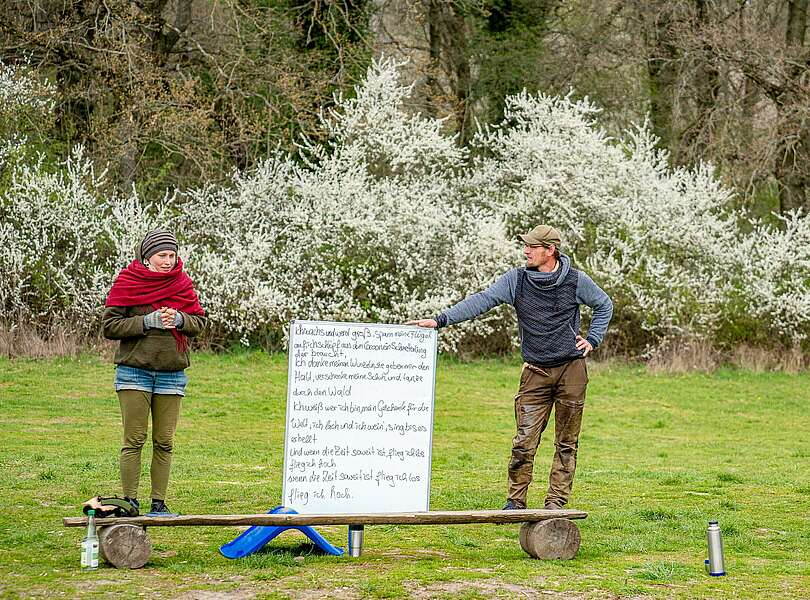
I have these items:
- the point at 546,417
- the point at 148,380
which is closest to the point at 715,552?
the point at 546,417

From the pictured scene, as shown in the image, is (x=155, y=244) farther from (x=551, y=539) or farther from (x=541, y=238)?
(x=551, y=539)

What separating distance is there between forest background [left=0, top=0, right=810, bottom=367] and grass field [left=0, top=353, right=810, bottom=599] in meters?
2.77

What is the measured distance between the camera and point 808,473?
13258 mm

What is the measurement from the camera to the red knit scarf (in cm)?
787

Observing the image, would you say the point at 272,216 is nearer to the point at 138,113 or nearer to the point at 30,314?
the point at 138,113

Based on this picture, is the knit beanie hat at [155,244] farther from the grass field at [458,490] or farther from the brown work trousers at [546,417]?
the brown work trousers at [546,417]

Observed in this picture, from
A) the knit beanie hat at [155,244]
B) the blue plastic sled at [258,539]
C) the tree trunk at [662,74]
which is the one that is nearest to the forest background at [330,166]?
the tree trunk at [662,74]

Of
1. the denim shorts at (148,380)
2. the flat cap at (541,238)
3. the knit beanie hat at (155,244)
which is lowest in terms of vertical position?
the denim shorts at (148,380)

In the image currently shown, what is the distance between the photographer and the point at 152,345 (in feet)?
25.5

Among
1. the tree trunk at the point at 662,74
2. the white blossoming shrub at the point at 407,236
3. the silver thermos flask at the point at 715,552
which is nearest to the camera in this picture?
the silver thermos flask at the point at 715,552

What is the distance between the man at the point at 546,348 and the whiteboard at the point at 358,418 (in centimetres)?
70

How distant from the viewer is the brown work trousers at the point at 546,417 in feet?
28.2

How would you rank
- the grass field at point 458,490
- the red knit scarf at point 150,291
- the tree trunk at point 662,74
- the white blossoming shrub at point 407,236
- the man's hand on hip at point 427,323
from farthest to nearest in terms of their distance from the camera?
the tree trunk at point 662,74, the white blossoming shrub at point 407,236, the man's hand on hip at point 427,323, the red knit scarf at point 150,291, the grass field at point 458,490

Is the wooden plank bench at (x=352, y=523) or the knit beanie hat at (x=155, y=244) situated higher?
the knit beanie hat at (x=155, y=244)
